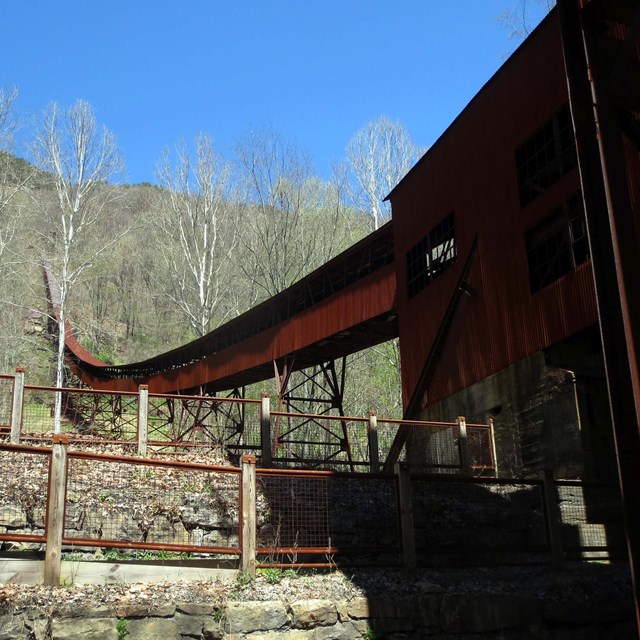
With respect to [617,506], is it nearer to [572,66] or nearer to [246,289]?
[572,66]

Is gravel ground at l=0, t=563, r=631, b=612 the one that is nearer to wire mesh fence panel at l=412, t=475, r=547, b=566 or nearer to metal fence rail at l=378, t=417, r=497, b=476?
wire mesh fence panel at l=412, t=475, r=547, b=566

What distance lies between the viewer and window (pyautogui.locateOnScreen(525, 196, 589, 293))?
12.5 meters

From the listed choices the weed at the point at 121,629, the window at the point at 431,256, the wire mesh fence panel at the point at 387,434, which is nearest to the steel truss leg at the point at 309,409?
the window at the point at 431,256

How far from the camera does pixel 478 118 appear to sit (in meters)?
15.8

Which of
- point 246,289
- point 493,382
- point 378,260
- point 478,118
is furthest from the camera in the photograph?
point 246,289

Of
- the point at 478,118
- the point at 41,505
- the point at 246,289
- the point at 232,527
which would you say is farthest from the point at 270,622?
the point at 246,289

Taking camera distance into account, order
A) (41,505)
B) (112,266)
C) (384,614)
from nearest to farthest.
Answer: (384,614), (41,505), (112,266)

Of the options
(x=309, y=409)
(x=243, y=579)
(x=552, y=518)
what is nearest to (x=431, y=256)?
(x=552, y=518)

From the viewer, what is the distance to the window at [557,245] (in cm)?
1254

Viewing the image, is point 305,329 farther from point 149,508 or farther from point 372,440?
point 149,508

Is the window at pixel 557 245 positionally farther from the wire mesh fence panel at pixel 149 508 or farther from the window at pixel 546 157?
the wire mesh fence panel at pixel 149 508

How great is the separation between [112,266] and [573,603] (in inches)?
2129

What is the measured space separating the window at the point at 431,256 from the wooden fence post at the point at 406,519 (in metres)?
9.21

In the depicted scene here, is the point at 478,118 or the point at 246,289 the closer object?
the point at 478,118
